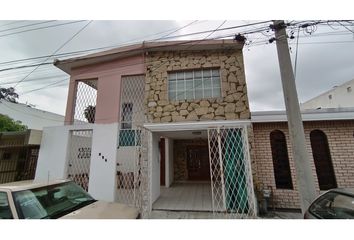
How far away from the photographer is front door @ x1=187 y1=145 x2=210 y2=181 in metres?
9.76

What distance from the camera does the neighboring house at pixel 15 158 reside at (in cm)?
721

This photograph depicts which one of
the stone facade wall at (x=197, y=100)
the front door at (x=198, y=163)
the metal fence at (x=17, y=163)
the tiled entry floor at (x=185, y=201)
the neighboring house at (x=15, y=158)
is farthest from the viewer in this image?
the front door at (x=198, y=163)

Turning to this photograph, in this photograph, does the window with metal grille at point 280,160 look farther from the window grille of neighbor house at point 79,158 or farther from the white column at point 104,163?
the window grille of neighbor house at point 79,158

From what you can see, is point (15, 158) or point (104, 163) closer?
point (104, 163)

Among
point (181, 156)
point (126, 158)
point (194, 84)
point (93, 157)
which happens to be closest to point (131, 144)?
point (93, 157)

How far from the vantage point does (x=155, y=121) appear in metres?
5.67

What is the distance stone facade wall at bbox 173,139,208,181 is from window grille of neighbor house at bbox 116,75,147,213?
125 inches

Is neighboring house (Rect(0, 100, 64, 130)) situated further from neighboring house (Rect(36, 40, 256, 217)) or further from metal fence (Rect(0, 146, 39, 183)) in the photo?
neighboring house (Rect(36, 40, 256, 217))

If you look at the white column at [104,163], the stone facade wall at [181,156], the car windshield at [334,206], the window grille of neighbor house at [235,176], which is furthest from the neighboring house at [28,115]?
the car windshield at [334,206]

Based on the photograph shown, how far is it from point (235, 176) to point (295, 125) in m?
2.48

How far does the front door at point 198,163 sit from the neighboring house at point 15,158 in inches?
303

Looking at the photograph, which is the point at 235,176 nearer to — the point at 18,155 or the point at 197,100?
the point at 197,100

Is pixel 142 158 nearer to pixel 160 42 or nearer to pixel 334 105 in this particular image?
pixel 160 42

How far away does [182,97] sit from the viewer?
577cm
